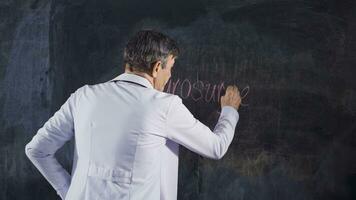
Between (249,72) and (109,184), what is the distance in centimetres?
74

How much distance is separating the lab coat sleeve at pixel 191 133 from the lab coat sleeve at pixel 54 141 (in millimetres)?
297

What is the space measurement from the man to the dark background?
0.41 metres

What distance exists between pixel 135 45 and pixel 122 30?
2.05 feet

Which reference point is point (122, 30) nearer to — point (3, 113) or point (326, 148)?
point (3, 113)

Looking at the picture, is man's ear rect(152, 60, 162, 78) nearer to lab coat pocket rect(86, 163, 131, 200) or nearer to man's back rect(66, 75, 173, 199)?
man's back rect(66, 75, 173, 199)

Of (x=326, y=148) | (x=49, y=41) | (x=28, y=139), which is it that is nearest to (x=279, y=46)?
(x=326, y=148)

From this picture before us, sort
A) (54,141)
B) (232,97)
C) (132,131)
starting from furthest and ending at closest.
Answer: (232,97), (54,141), (132,131)

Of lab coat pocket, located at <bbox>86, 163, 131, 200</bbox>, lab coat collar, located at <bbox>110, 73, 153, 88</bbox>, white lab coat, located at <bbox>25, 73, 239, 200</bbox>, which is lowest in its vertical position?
lab coat pocket, located at <bbox>86, 163, 131, 200</bbox>

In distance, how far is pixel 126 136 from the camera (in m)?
1.47

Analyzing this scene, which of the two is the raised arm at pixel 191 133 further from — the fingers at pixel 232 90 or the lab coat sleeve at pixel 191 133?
the fingers at pixel 232 90

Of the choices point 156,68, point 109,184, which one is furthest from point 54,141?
point 156,68

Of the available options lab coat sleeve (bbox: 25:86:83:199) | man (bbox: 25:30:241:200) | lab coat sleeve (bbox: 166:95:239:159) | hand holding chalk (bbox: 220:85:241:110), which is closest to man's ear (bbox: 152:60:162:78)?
man (bbox: 25:30:241:200)

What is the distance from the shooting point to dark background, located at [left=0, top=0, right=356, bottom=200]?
6.14ft

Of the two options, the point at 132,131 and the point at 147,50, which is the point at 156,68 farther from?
the point at 132,131
